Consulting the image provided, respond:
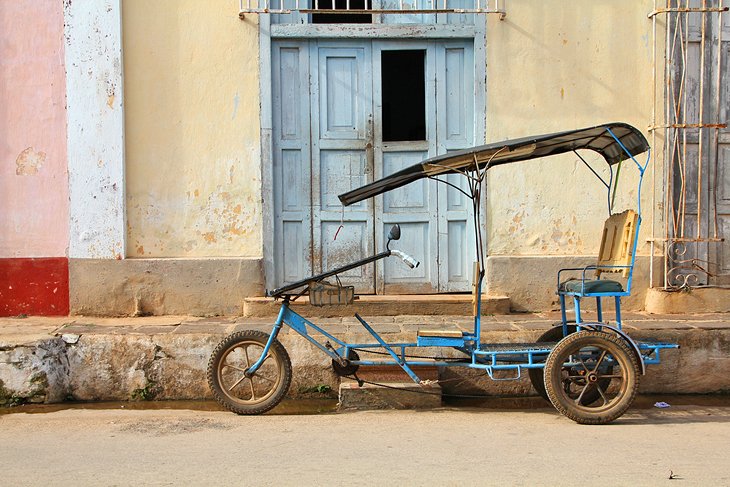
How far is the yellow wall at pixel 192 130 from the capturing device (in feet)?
25.5

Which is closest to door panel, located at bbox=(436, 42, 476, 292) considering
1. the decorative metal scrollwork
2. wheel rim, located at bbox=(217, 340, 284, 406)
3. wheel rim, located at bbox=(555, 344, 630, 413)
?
the decorative metal scrollwork

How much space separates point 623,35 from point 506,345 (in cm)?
368

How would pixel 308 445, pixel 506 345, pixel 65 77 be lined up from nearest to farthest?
pixel 308 445
pixel 506 345
pixel 65 77

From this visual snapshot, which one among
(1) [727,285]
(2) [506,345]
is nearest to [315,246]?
(2) [506,345]

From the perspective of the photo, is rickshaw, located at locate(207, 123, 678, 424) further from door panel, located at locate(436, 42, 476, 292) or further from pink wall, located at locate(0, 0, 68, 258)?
pink wall, located at locate(0, 0, 68, 258)

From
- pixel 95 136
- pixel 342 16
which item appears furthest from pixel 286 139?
pixel 95 136

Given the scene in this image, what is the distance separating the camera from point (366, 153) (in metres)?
8.02

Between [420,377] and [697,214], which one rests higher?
[697,214]

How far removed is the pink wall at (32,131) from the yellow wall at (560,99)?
13.2ft

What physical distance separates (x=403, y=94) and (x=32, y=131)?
138 inches

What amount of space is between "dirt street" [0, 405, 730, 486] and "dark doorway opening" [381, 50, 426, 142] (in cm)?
318

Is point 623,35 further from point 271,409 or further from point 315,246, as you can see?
point 271,409

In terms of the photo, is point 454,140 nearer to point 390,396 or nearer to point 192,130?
point 192,130

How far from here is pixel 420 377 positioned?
6.26 m
